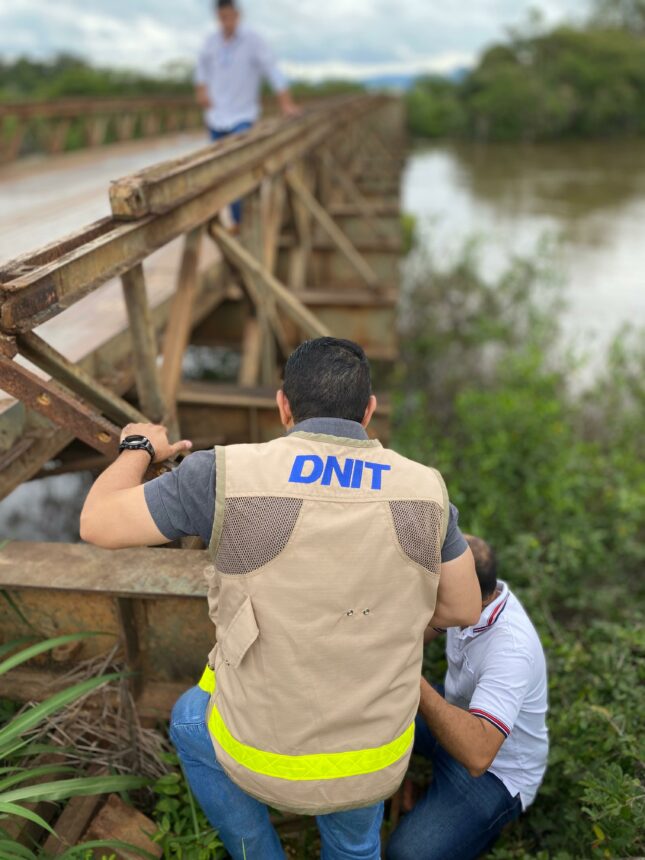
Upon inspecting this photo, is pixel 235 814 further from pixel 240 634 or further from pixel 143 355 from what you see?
pixel 143 355

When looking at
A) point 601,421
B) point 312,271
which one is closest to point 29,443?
point 312,271

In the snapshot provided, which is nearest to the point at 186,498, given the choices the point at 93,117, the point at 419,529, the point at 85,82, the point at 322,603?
the point at 322,603

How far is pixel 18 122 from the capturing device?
10.4 m

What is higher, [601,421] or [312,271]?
[312,271]

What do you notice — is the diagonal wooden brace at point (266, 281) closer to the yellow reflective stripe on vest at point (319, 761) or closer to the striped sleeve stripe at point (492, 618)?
the striped sleeve stripe at point (492, 618)

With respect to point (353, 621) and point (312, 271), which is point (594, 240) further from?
point (353, 621)

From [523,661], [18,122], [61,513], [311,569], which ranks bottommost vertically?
[61,513]

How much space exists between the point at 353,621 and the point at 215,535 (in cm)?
37

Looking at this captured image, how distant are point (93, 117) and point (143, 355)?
12919 millimetres

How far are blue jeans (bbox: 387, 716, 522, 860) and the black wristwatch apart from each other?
62.8 inches

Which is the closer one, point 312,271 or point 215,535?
point 215,535

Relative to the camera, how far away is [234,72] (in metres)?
5.78

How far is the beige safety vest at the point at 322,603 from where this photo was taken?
1625 millimetres

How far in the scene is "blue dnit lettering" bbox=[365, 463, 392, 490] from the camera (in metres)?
1.66
